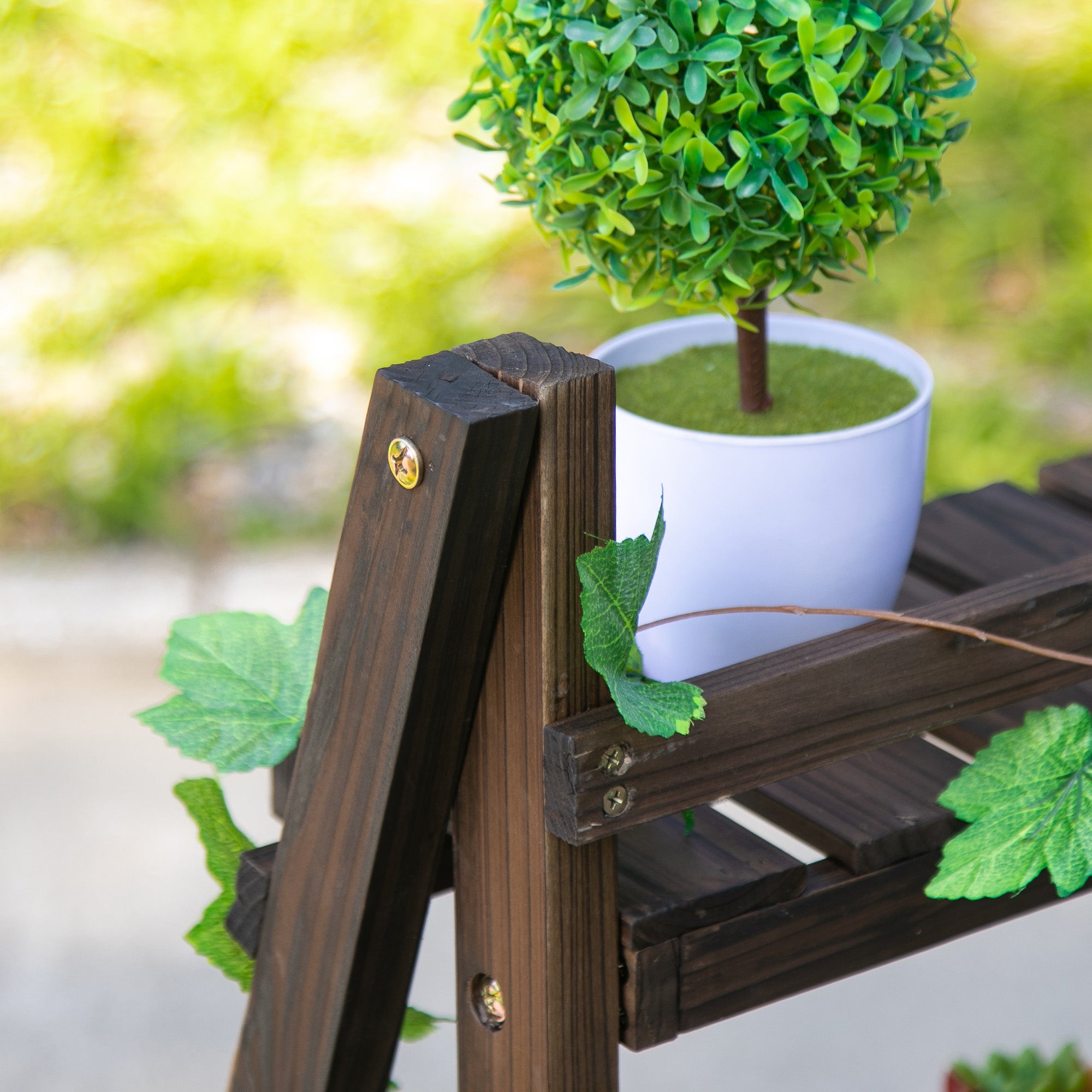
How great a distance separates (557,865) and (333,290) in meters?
1.71

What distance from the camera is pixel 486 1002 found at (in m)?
0.53

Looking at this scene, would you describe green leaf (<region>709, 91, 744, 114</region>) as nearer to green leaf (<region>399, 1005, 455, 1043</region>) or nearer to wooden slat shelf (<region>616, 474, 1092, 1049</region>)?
wooden slat shelf (<region>616, 474, 1092, 1049</region>)

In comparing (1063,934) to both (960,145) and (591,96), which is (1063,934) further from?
(591,96)

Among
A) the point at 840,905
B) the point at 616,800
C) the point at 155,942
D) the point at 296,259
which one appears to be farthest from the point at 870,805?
the point at 296,259

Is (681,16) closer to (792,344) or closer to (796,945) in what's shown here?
(792,344)

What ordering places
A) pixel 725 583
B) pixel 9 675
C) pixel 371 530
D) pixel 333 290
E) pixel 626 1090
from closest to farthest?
pixel 371 530 < pixel 725 583 < pixel 626 1090 < pixel 9 675 < pixel 333 290

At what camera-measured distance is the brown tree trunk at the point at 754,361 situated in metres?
0.60

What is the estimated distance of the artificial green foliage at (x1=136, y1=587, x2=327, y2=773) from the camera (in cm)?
57

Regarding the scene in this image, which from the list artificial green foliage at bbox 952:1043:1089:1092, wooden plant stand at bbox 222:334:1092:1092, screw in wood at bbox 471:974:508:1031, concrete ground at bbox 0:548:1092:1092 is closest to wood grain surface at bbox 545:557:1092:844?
wooden plant stand at bbox 222:334:1092:1092

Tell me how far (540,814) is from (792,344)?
324 mm

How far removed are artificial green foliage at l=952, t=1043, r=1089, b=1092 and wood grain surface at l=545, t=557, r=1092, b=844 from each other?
0.58 m

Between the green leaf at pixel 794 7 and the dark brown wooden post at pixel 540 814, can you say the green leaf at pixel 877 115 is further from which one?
the dark brown wooden post at pixel 540 814

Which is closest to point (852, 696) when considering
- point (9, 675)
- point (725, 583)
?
point (725, 583)

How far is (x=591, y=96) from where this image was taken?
494 mm
